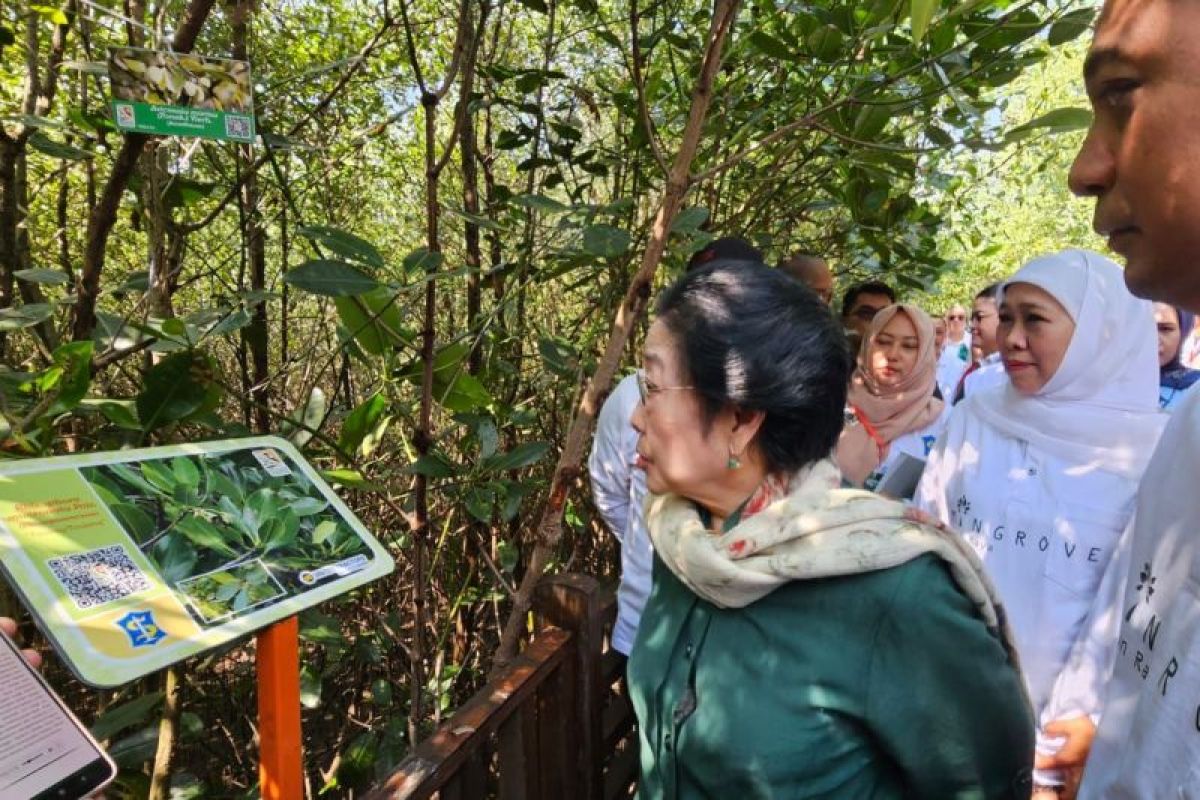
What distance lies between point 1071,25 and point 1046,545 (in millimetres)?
1172

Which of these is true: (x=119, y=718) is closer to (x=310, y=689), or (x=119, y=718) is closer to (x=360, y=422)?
(x=310, y=689)

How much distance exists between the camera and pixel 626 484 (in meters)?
2.09

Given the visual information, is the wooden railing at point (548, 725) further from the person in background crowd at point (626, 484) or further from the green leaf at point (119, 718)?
the green leaf at point (119, 718)

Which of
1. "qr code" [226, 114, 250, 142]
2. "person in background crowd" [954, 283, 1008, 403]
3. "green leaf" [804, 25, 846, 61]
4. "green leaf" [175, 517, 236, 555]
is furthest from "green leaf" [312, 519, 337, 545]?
"person in background crowd" [954, 283, 1008, 403]

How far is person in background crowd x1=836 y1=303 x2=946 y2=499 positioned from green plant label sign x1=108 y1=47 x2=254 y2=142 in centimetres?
196

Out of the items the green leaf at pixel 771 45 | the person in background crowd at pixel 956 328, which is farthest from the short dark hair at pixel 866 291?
the person in background crowd at pixel 956 328

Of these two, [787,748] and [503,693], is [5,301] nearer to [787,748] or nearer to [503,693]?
[503,693]

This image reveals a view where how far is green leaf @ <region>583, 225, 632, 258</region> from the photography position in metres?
1.45

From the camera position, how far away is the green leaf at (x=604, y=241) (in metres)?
1.45

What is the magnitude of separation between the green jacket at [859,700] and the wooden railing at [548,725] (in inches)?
14.6

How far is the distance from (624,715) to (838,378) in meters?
1.16

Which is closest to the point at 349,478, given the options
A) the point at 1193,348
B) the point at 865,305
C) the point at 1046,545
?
the point at 1046,545

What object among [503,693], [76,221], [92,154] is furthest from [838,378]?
[76,221]

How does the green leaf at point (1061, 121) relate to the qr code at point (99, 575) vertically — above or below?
above
